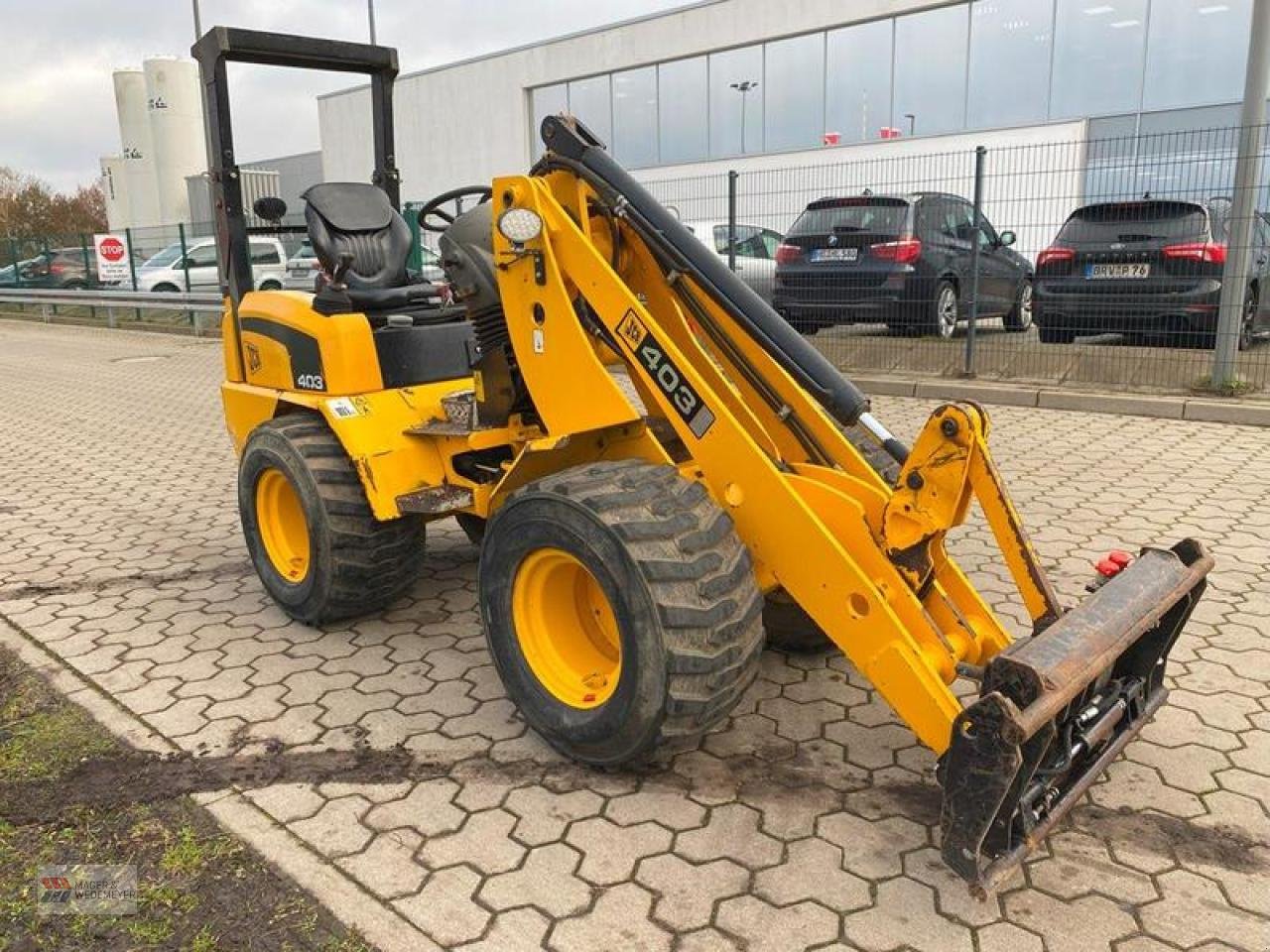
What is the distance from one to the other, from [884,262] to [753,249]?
3.04 meters

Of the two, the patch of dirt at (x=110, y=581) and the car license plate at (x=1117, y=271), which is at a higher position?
the car license plate at (x=1117, y=271)

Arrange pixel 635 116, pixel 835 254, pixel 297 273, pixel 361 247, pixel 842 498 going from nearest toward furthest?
pixel 842 498 → pixel 361 247 → pixel 835 254 → pixel 297 273 → pixel 635 116

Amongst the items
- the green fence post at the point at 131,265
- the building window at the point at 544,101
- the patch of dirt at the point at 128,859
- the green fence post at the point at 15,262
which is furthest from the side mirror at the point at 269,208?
the green fence post at the point at 15,262

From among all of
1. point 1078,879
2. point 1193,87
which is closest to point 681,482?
point 1078,879

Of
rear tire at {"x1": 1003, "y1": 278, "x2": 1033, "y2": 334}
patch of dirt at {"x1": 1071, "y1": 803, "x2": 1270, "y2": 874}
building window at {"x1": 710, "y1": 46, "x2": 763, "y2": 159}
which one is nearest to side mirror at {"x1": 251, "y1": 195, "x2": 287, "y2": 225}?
patch of dirt at {"x1": 1071, "y1": 803, "x2": 1270, "y2": 874}

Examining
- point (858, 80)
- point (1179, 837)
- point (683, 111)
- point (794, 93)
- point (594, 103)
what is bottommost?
point (1179, 837)

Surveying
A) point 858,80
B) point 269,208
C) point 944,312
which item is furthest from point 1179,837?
point 858,80

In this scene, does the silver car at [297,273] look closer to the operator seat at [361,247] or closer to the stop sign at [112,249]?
the stop sign at [112,249]

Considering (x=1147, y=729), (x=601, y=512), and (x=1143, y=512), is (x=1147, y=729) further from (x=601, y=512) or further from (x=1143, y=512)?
(x=1143, y=512)

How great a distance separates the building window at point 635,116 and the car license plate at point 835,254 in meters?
15.7

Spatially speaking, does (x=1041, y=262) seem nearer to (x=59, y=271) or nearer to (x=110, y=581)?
(x=110, y=581)

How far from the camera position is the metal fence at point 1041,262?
8.81 meters

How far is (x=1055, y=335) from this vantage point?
32.5 ft

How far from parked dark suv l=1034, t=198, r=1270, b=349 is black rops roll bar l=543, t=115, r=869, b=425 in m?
7.19
